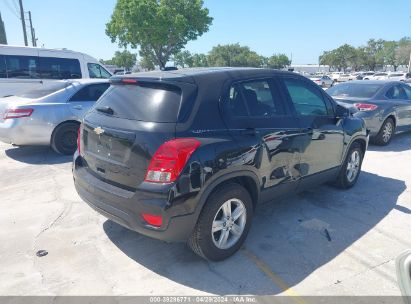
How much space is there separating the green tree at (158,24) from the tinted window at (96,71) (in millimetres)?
28087

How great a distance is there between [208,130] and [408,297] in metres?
1.93

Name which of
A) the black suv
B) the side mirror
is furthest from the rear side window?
the side mirror

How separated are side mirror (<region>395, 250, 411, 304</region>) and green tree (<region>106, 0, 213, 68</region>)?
130ft

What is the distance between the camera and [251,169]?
3361mm

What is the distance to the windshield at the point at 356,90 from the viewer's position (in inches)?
330

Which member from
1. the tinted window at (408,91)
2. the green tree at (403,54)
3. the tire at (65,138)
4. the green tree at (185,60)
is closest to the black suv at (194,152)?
the tire at (65,138)

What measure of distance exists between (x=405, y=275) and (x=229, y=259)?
6.41ft

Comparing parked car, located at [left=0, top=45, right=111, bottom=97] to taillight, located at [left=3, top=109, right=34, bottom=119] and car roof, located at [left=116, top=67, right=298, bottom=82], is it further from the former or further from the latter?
car roof, located at [left=116, top=67, right=298, bottom=82]

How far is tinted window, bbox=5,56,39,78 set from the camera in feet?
35.8

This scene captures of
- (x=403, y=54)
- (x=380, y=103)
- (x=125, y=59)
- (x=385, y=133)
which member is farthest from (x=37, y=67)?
(x=403, y=54)

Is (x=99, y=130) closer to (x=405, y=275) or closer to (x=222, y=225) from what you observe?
(x=222, y=225)

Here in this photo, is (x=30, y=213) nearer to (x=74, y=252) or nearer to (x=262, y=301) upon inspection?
(x=74, y=252)

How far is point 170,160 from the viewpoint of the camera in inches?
110

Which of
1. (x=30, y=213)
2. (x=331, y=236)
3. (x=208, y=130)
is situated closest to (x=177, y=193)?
(x=208, y=130)
